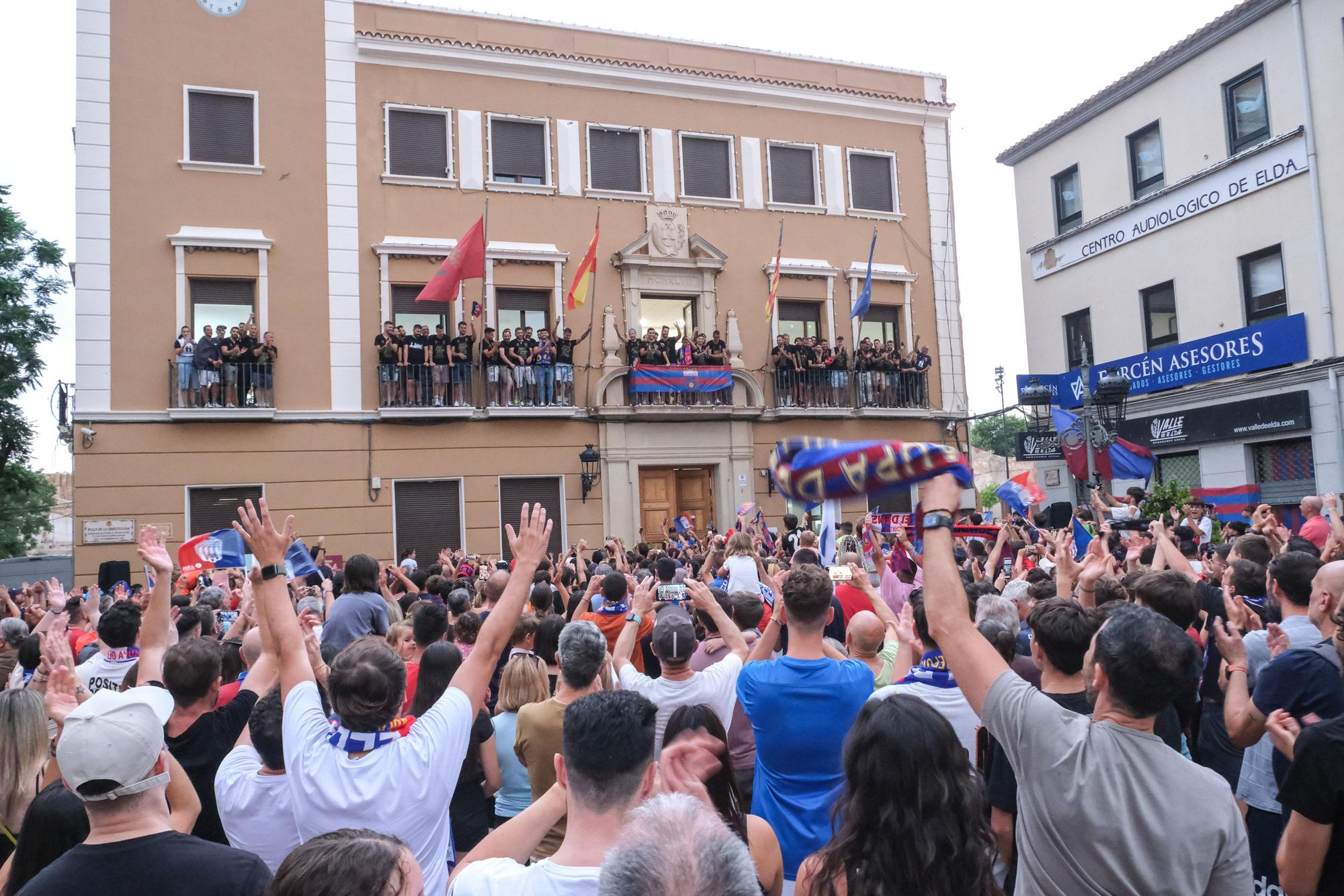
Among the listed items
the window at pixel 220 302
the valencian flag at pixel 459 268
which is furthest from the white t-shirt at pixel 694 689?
the window at pixel 220 302

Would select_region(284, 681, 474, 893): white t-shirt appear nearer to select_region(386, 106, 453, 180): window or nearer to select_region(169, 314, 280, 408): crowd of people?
select_region(169, 314, 280, 408): crowd of people

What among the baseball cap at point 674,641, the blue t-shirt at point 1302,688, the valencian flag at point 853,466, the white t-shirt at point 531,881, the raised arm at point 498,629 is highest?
the valencian flag at point 853,466

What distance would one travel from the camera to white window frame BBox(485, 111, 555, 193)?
754 inches

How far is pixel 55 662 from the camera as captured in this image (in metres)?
3.32

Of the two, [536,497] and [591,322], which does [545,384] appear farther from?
[536,497]

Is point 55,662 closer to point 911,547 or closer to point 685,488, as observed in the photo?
point 911,547

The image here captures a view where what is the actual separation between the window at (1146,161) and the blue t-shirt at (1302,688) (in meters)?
20.5

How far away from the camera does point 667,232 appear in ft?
66.7

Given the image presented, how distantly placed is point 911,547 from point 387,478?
39.0 feet

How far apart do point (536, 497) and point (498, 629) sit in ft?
53.4

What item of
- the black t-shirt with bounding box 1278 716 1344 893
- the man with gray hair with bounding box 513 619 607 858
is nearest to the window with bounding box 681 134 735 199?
the man with gray hair with bounding box 513 619 607 858

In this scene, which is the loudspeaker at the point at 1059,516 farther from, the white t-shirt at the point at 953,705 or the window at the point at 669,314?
the window at the point at 669,314

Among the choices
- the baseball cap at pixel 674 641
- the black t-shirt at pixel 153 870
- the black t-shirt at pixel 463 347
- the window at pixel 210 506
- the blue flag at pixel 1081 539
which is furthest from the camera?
the black t-shirt at pixel 463 347

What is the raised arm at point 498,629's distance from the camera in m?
3.09
